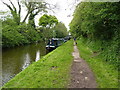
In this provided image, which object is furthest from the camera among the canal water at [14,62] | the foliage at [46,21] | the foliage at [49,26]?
the foliage at [46,21]

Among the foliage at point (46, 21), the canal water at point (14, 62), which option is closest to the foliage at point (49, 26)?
the foliage at point (46, 21)

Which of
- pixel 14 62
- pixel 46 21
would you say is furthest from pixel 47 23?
pixel 14 62

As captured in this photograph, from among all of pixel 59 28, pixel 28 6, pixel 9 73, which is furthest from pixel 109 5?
pixel 59 28

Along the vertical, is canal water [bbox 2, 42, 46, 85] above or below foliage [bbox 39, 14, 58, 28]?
below

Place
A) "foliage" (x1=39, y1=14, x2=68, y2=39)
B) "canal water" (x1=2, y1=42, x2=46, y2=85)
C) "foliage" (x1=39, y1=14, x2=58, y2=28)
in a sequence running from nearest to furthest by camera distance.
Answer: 1. "canal water" (x1=2, y1=42, x2=46, y2=85)
2. "foliage" (x1=39, y1=14, x2=68, y2=39)
3. "foliage" (x1=39, y1=14, x2=58, y2=28)

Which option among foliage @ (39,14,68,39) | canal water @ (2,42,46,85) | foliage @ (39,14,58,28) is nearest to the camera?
canal water @ (2,42,46,85)

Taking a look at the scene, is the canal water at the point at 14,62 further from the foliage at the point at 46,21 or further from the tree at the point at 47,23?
the foliage at the point at 46,21

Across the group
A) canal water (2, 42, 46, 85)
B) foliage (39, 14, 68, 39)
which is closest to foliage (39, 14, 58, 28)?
foliage (39, 14, 68, 39)

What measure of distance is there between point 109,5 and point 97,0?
2.26 feet

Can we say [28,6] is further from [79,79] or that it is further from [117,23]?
[79,79]

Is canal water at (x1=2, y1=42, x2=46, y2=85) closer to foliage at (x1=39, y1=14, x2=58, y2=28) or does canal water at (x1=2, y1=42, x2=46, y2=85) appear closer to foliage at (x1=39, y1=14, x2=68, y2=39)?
foliage at (x1=39, y1=14, x2=68, y2=39)

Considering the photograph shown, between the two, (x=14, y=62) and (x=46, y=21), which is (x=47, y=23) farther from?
(x=14, y=62)

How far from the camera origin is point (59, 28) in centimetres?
4794

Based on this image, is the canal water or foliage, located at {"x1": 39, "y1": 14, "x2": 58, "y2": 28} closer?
the canal water
